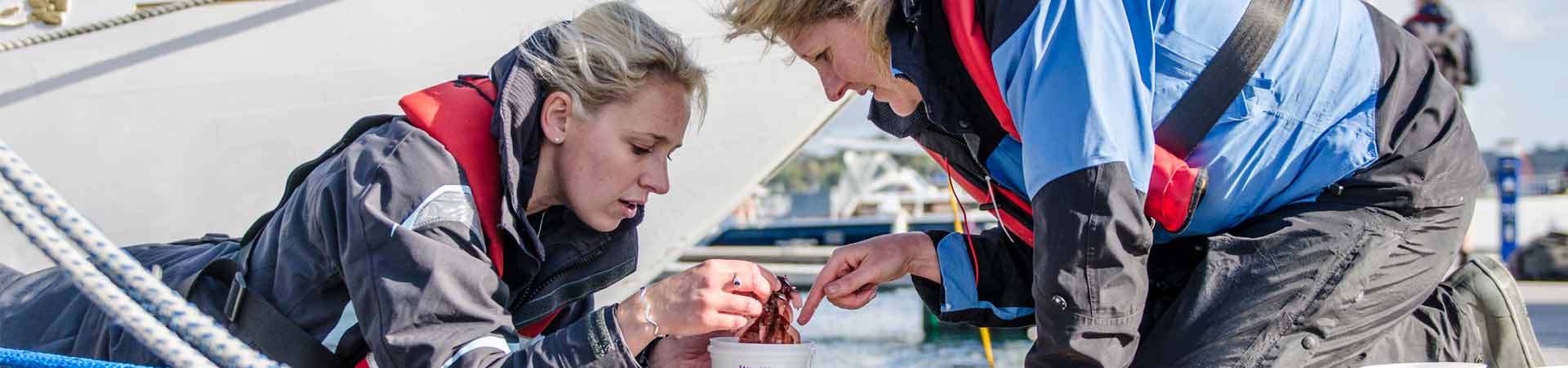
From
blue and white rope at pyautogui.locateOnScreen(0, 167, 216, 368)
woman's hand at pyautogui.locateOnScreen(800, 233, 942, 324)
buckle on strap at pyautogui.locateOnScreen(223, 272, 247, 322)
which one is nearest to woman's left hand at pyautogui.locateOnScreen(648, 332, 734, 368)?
woman's hand at pyautogui.locateOnScreen(800, 233, 942, 324)

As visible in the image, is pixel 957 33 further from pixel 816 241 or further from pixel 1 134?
pixel 816 241

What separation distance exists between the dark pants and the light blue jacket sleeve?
335 millimetres

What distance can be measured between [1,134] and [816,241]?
902 cm

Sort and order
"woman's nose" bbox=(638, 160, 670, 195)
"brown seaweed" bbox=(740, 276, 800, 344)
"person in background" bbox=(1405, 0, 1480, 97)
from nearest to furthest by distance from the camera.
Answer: "brown seaweed" bbox=(740, 276, 800, 344) < "woman's nose" bbox=(638, 160, 670, 195) < "person in background" bbox=(1405, 0, 1480, 97)

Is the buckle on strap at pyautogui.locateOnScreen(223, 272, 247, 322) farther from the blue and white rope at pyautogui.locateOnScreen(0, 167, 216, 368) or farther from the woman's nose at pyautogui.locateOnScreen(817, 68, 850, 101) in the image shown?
the woman's nose at pyautogui.locateOnScreen(817, 68, 850, 101)

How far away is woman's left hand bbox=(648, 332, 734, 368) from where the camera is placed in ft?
7.51

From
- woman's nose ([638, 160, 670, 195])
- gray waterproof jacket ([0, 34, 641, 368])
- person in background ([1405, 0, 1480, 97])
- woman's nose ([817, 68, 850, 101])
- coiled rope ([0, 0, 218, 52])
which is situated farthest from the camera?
person in background ([1405, 0, 1480, 97])

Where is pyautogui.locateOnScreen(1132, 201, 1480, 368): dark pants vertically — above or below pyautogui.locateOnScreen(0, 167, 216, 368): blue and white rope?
below

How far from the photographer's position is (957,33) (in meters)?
1.86

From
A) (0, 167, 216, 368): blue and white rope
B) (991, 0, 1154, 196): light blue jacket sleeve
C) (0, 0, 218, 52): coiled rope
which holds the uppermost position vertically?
(991, 0, 1154, 196): light blue jacket sleeve

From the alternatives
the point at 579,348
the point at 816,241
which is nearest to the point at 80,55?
the point at 579,348

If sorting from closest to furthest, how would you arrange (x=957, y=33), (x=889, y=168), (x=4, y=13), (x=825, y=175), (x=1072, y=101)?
(x=1072, y=101)
(x=957, y=33)
(x=4, y=13)
(x=889, y=168)
(x=825, y=175)

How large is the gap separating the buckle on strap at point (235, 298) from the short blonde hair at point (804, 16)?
0.89m

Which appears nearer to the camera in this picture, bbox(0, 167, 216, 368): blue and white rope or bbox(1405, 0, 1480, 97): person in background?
bbox(0, 167, 216, 368): blue and white rope
